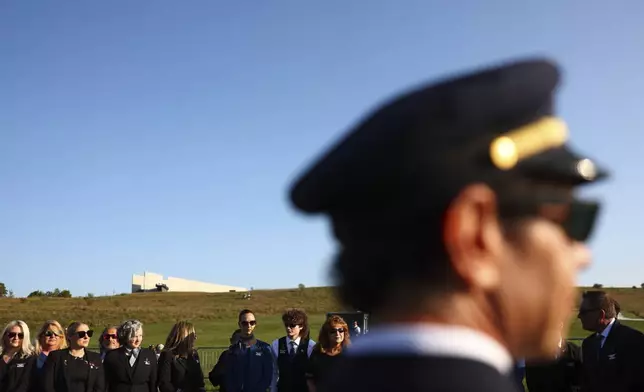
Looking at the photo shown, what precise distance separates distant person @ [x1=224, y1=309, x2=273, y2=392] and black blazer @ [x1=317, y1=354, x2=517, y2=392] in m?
8.28

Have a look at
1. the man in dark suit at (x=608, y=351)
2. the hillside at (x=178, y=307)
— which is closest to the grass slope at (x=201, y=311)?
the hillside at (x=178, y=307)

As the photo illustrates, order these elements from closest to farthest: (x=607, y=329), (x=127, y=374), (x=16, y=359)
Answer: (x=607, y=329) → (x=16, y=359) → (x=127, y=374)

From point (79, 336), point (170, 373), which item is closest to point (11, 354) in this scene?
point (79, 336)

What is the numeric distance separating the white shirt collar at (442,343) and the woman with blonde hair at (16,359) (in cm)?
840

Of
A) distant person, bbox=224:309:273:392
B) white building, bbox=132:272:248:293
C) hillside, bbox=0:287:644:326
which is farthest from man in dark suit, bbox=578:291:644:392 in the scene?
white building, bbox=132:272:248:293

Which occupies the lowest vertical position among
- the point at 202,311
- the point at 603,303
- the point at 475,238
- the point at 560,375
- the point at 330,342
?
the point at 560,375

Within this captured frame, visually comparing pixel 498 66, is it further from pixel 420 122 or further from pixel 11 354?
pixel 11 354

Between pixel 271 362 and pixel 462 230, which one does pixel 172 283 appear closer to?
pixel 271 362

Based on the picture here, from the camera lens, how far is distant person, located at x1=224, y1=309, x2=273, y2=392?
9.36m

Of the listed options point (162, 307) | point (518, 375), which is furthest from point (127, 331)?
point (162, 307)

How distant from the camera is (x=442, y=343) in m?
1.22

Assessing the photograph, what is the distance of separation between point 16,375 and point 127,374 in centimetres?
147

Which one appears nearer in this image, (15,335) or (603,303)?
(603,303)

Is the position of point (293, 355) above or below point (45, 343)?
below
